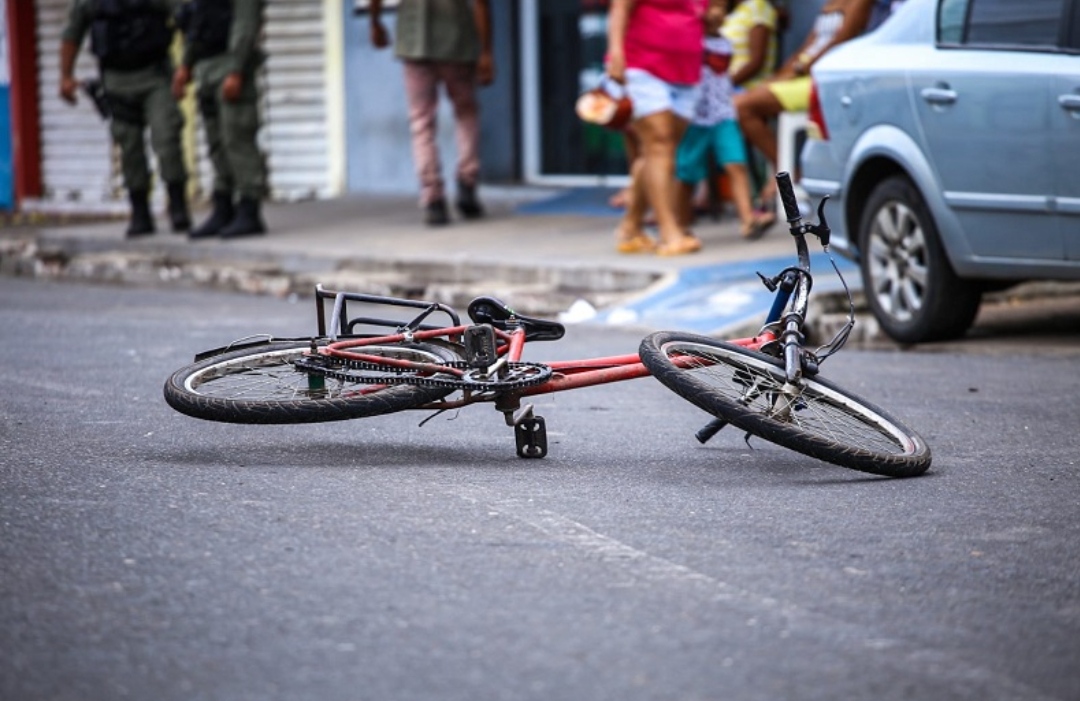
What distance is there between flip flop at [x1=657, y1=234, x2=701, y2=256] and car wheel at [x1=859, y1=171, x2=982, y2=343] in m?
2.05

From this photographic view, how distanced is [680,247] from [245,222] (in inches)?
156

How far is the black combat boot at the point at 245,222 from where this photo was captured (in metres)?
13.1

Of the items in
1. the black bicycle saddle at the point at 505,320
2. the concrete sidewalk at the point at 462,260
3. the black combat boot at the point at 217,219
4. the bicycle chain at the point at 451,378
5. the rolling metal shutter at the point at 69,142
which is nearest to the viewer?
the bicycle chain at the point at 451,378

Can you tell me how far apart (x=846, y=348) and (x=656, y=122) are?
214 centimetres

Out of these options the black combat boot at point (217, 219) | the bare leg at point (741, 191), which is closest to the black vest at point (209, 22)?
the black combat boot at point (217, 219)

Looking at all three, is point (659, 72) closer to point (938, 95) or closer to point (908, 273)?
point (908, 273)

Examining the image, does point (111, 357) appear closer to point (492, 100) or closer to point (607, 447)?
point (607, 447)

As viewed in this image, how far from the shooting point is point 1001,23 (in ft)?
25.5

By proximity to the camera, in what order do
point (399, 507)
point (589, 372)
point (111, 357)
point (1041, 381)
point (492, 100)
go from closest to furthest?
point (399, 507) < point (589, 372) < point (1041, 381) < point (111, 357) < point (492, 100)

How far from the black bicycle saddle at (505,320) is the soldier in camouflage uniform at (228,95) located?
7458 mm

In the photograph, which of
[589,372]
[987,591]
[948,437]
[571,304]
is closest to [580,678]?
[987,591]

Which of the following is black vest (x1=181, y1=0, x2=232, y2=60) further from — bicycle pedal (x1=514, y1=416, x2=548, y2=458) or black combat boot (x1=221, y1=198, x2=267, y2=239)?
bicycle pedal (x1=514, y1=416, x2=548, y2=458)

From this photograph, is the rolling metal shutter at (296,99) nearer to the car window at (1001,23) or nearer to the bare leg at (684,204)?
the bare leg at (684,204)

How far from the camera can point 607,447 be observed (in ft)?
18.4
